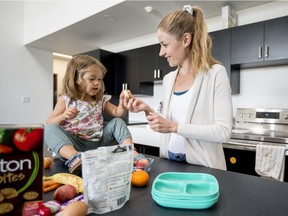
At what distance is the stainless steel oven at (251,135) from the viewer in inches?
64.8

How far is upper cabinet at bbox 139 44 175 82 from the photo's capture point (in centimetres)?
260

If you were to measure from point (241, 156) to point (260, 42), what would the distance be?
3.29 feet

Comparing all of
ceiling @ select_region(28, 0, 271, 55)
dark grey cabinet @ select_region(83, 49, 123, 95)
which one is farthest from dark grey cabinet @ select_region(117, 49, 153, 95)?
ceiling @ select_region(28, 0, 271, 55)

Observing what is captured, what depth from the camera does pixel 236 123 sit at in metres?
2.21

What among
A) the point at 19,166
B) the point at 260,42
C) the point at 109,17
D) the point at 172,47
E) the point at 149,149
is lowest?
the point at 149,149

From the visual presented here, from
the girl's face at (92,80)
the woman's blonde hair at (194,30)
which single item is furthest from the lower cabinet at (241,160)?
the girl's face at (92,80)

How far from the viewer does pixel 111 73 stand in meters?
3.12

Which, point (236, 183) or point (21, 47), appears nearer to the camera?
point (236, 183)

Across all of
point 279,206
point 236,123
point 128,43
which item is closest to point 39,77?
point 128,43

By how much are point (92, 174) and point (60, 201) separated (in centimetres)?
12

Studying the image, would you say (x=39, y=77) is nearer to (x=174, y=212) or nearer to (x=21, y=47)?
(x=21, y=47)

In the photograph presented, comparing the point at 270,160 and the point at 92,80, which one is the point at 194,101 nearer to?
the point at 92,80

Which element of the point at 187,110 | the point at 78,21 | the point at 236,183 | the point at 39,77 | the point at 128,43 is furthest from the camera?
the point at 39,77

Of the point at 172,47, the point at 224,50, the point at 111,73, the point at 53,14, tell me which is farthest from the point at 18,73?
the point at 172,47
